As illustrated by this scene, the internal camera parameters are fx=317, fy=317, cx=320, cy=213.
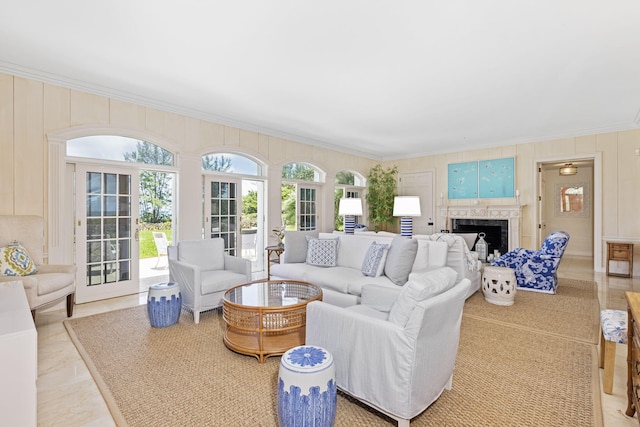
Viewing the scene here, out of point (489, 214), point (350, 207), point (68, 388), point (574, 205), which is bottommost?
point (68, 388)

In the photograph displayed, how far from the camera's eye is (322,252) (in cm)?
413

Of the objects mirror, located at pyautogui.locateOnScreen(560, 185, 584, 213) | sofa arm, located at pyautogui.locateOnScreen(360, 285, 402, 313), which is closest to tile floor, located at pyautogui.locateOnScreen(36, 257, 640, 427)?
sofa arm, located at pyautogui.locateOnScreen(360, 285, 402, 313)

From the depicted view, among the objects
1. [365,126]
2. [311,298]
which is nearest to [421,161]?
[365,126]

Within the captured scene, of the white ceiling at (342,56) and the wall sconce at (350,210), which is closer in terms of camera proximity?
the white ceiling at (342,56)

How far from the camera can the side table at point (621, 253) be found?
17.7ft

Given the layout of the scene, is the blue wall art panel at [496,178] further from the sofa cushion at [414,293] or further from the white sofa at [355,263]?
the sofa cushion at [414,293]

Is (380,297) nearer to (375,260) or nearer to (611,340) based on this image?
(375,260)

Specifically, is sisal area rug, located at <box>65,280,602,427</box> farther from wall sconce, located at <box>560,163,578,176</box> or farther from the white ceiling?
wall sconce, located at <box>560,163,578,176</box>

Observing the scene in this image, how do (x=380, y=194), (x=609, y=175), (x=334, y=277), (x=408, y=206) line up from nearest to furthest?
(x=334, y=277) → (x=408, y=206) → (x=609, y=175) → (x=380, y=194)

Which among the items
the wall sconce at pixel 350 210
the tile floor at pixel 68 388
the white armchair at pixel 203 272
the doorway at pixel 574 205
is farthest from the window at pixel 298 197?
the doorway at pixel 574 205

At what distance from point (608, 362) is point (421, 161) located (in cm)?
651

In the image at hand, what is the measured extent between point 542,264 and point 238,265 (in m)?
4.27

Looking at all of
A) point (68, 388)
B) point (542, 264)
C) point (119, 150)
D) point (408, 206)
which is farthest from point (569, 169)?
point (68, 388)

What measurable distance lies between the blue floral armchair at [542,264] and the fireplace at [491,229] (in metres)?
2.13
